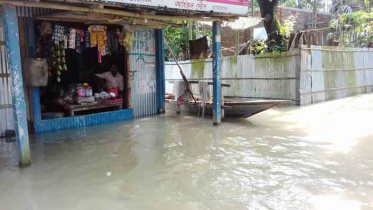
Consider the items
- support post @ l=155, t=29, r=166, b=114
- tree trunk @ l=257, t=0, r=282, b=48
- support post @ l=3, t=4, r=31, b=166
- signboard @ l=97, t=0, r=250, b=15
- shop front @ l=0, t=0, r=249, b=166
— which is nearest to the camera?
support post @ l=3, t=4, r=31, b=166

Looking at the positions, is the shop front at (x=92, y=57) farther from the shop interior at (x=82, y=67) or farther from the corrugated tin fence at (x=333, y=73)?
the corrugated tin fence at (x=333, y=73)

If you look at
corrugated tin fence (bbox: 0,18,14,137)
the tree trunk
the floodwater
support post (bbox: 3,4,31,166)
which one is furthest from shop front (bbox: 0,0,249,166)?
the tree trunk

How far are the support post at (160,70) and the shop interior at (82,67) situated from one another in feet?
4.19

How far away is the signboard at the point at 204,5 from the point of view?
662 cm

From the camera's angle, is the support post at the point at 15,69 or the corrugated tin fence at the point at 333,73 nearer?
the support post at the point at 15,69

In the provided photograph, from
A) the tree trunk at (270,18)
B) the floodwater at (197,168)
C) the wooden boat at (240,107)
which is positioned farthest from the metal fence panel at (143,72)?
the tree trunk at (270,18)

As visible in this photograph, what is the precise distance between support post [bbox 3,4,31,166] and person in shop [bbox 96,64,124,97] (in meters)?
4.29

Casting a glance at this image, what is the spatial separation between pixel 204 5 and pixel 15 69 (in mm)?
4287

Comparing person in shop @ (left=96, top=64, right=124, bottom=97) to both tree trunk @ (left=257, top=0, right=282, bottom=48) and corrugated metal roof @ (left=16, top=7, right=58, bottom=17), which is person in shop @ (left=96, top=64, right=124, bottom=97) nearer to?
corrugated metal roof @ (left=16, top=7, right=58, bottom=17)

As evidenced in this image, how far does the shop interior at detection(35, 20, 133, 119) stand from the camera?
27.9ft

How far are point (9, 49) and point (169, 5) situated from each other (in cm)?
324

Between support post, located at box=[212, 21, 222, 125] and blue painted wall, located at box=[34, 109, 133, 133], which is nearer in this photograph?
blue painted wall, located at box=[34, 109, 133, 133]

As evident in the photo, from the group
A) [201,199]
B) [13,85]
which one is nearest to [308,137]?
[201,199]

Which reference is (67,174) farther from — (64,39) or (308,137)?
(308,137)
